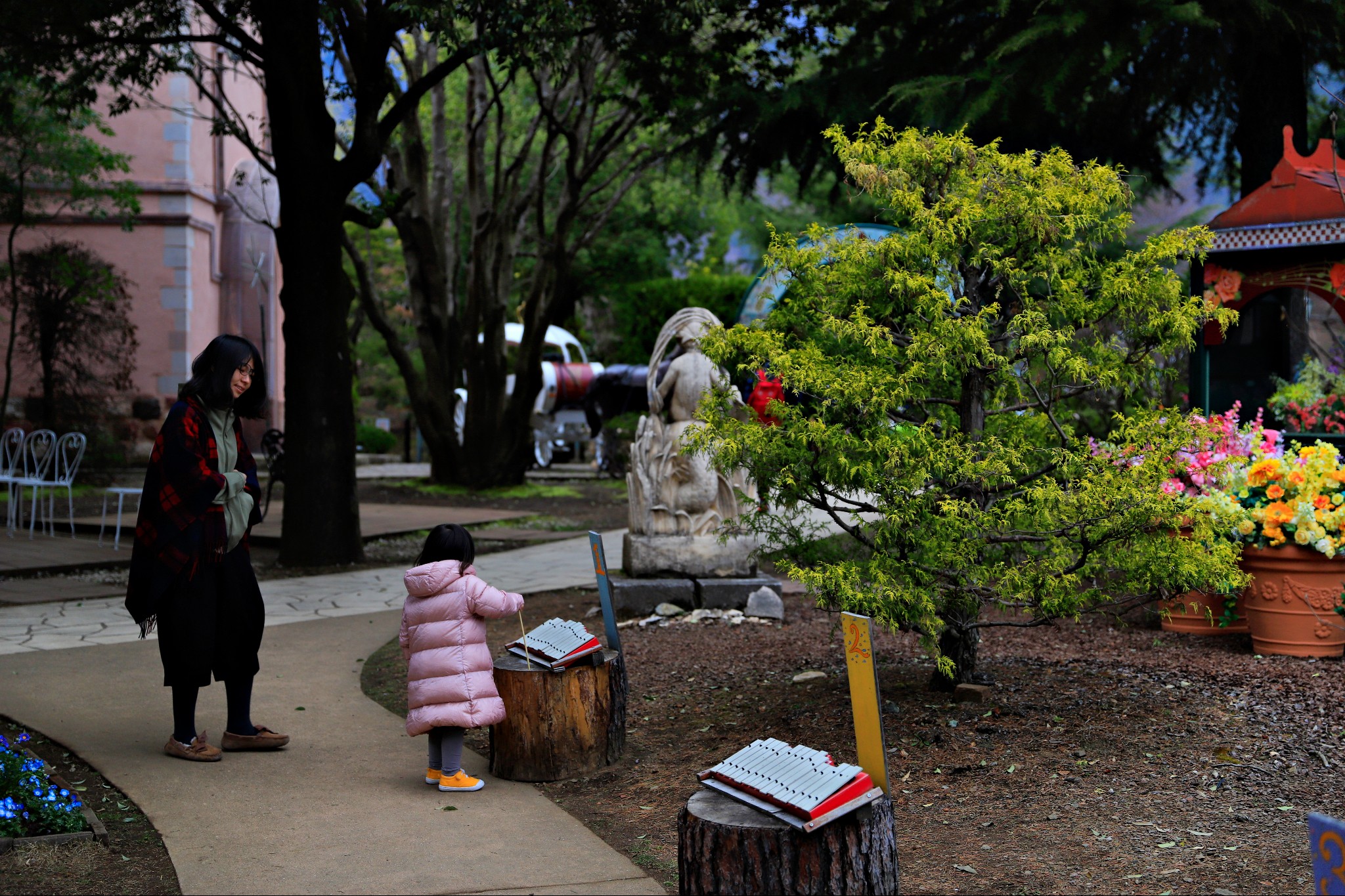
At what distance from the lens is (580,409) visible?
85.9 ft

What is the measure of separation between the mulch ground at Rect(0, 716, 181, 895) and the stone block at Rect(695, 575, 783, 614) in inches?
179

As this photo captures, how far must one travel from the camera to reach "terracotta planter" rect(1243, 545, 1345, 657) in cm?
640

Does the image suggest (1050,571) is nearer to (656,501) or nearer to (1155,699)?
(1155,699)

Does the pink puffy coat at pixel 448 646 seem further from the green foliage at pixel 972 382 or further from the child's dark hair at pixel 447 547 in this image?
the green foliage at pixel 972 382

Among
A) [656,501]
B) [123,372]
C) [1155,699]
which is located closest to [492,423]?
[123,372]

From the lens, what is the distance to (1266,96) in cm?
1152

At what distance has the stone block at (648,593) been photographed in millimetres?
8281

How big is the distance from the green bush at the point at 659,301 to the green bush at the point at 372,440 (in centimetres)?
631

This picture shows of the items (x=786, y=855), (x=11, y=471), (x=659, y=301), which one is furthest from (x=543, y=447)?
(x=786, y=855)

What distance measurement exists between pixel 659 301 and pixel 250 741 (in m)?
23.6

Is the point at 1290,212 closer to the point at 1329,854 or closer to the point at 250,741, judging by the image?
the point at 1329,854

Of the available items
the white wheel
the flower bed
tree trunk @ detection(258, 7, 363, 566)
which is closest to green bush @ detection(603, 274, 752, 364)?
the white wheel

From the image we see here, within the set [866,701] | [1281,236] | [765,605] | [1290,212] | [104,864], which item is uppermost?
[1290,212]

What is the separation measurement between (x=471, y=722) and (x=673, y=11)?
8.83 meters
